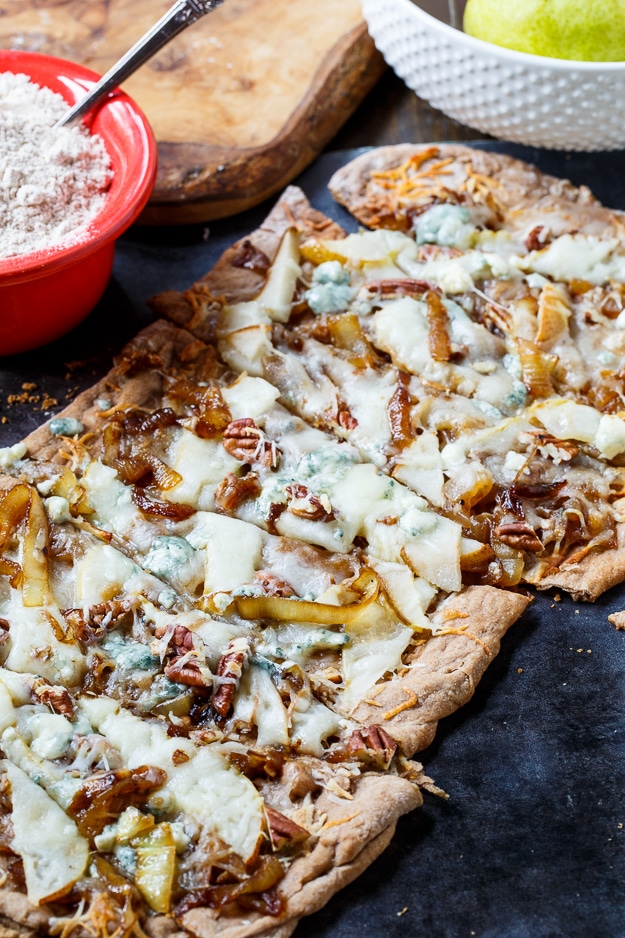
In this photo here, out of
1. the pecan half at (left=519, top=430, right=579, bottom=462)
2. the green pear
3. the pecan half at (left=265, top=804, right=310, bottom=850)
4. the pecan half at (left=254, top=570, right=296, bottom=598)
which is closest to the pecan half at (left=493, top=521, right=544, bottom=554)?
the pecan half at (left=519, top=430, right=579, bottom=462)

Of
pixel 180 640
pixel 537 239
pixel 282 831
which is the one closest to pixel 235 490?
pixel 180 640

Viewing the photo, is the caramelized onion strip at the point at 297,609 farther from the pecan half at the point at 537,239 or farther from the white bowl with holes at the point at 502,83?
the white bowl with holes at the point at 502,83

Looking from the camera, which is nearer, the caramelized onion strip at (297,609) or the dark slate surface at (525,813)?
the dark slate surface at (525,813)

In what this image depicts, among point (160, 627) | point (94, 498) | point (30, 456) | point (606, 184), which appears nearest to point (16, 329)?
point (30, 456)

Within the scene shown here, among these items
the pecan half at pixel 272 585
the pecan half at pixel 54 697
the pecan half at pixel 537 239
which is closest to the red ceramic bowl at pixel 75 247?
the pecan half at pixel 272 585

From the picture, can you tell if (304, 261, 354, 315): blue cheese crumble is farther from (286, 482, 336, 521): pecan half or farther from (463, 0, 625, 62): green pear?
(463, 0, 625, 62): green pear

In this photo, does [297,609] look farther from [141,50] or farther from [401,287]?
[141,50]
